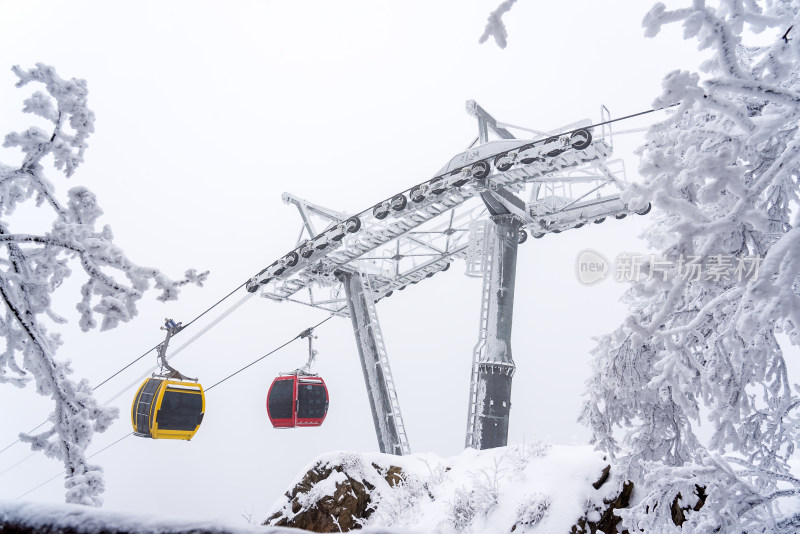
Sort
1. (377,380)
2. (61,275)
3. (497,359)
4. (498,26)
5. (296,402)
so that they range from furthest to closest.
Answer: (377,380)
(296,402)
(497,359)
(61,275)
(498,26)

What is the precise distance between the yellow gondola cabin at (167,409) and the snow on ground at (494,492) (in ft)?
8.74

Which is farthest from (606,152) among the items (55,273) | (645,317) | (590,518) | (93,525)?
(93,525)

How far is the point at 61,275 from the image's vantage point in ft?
13.6

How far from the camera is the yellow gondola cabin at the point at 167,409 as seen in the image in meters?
10.2

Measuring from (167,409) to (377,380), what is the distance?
5.38 meters

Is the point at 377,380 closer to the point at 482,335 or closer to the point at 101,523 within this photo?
the point at 482,335

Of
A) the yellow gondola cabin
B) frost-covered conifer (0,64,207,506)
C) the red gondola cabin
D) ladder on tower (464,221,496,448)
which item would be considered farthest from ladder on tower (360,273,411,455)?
frost-covered conifer (0,64,207,506)

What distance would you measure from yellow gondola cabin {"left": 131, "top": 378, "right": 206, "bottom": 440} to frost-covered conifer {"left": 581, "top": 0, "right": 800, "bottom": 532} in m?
8.26

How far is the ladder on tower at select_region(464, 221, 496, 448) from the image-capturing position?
32.6 ft

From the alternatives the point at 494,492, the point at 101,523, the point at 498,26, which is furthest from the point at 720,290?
the point at 101,523

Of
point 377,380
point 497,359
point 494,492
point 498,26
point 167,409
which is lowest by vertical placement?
point 494,492

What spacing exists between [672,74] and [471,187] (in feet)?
26.5

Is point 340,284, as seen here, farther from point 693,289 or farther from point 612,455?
point 693,289

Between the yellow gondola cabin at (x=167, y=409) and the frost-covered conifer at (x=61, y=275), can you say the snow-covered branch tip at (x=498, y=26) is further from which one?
the yellow gondola cabin at (x=167, y=409)
